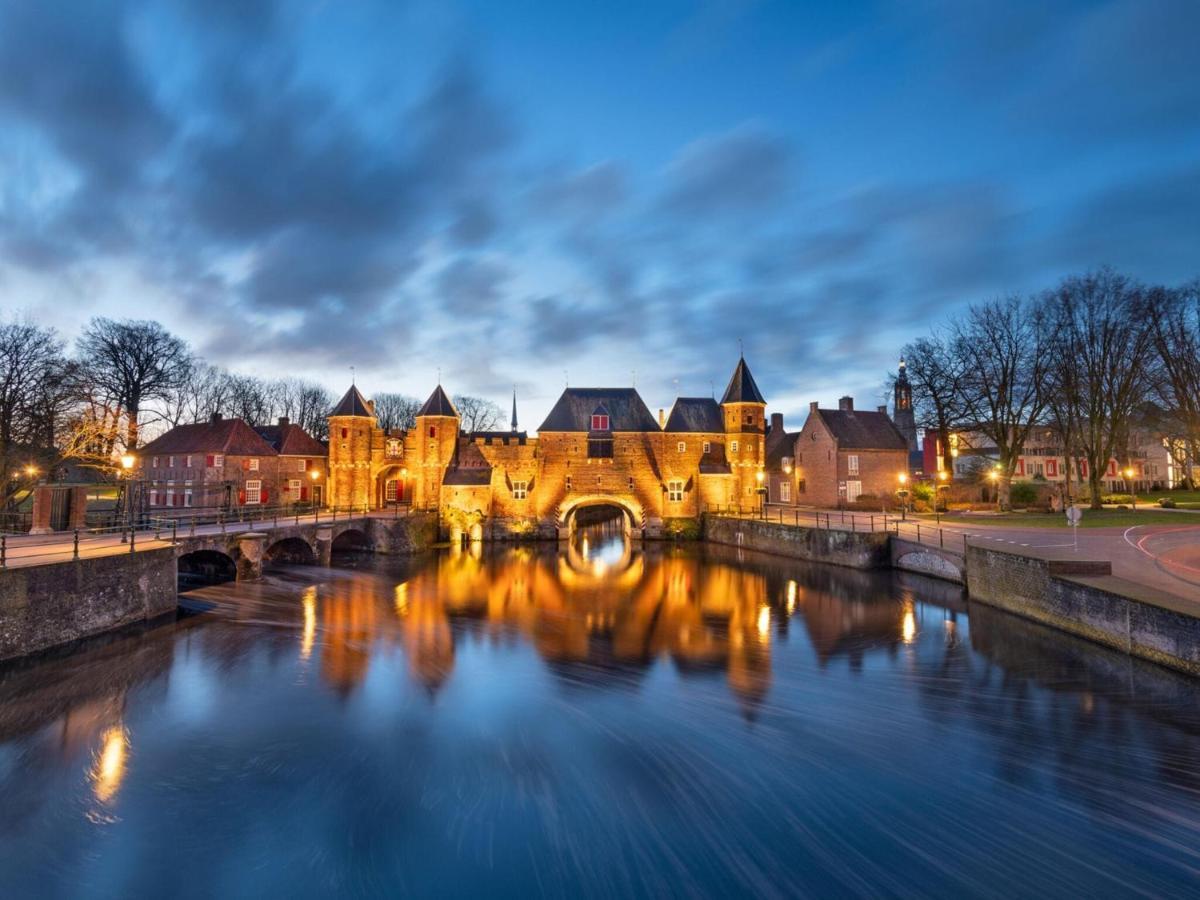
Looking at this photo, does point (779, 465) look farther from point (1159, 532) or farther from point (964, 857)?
point (964, 857)

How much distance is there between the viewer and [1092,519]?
22.8 m

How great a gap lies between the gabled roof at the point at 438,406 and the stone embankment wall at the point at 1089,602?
2805 cm

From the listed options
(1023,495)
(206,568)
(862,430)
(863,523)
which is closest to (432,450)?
(206,568)

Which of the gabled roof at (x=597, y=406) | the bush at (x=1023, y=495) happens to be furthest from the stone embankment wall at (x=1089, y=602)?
the gabled roof at (x=597, y=406)

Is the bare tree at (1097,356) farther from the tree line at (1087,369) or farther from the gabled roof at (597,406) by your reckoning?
the gabled roof at (597,406)

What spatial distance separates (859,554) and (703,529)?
13196mm

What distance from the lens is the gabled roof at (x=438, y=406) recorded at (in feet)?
117

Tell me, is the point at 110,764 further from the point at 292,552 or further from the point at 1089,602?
the point at 292,552

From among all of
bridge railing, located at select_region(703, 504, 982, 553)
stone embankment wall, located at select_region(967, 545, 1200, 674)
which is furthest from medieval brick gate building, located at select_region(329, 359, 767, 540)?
stone embankment wall, located at select_region(967, 545, 1200, 674)

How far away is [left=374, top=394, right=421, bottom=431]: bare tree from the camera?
200 feet

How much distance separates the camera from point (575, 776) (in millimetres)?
8234

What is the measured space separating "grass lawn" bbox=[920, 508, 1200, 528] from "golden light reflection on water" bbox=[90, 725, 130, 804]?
1079 inches

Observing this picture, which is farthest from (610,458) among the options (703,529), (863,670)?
(863,670)

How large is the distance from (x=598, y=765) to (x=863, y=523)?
22509mm
